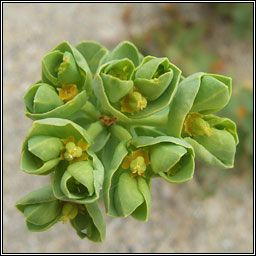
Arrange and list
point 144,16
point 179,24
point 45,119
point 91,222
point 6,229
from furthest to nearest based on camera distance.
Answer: point 144,16 → point 179,24 → point 6,229 → point 91,222 → point 45,119

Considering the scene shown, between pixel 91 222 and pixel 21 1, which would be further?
pixel 21 1

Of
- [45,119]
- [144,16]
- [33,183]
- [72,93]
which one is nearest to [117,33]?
[144,16]

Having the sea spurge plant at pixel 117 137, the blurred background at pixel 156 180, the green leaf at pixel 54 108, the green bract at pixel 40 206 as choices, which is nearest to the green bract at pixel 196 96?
the sea spurge plant at pixel 117 137

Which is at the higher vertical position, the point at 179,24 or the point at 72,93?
the point at 179,24

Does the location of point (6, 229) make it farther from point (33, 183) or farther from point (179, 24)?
point (179, 24)

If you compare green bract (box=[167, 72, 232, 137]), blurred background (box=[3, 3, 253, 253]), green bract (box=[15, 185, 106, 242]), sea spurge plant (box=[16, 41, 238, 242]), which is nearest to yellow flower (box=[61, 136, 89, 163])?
sea spurge plant (box=[16, 41, 238, 242])

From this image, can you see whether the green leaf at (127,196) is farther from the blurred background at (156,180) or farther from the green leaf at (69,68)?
the blurred background at (156,180)

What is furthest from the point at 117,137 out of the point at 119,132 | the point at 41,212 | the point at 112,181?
the point at 41,212

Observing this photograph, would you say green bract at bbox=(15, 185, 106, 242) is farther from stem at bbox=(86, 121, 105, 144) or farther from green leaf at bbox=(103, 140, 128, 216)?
stem at bbox=(86, 121, 105, 144)
